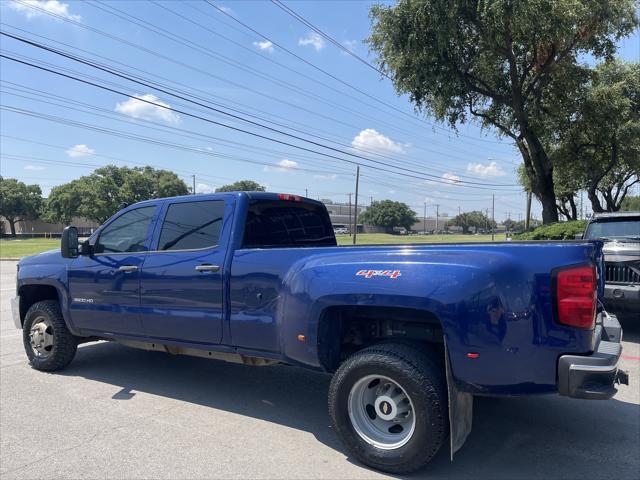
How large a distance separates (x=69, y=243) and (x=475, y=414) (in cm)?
432

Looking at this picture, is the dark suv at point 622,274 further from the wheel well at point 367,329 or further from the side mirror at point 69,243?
the side mirror at point 69,243

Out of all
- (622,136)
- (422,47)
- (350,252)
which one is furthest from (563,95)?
(350,252)

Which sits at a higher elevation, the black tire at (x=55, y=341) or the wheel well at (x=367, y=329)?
the wheel well at (x=367, y=329)

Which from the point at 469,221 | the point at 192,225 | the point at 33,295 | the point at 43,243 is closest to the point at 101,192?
the point at 43,243

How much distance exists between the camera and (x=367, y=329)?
396 centimetres

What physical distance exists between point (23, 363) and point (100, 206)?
88.3 m

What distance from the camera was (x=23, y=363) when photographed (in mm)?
6137

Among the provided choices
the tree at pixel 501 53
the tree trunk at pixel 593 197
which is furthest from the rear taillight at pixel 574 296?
the tree trunk at pixel 593 197

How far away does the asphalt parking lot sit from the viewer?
3496 mm

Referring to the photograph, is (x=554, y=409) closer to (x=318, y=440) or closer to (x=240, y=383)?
(x=318, y=440)

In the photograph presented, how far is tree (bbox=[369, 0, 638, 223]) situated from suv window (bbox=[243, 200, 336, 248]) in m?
11.8

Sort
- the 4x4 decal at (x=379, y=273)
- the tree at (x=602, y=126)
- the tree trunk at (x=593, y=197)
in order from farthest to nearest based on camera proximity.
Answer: the tree trunk at (x=593, y=197) < the tree at (x=602, y=126) < the 4x4 decal at (x=379, y=273)

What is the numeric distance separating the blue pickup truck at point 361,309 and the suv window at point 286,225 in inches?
0.7

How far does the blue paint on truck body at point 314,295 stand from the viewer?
9.93 feet
